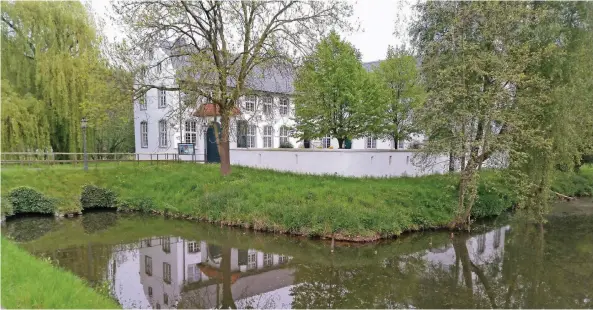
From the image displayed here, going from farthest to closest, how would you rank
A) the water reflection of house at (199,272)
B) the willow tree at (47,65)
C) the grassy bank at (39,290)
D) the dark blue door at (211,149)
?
the dark blue door at (211,149) → the willow tree at (47,65) → the water reflection of house at (199,272) → the grassy bank at (39,290)

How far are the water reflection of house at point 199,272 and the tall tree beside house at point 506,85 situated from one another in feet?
21.8

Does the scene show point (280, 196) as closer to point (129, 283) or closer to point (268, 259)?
point (268, 259)

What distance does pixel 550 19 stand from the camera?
40.2ft

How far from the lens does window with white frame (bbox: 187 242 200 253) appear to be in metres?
11.1

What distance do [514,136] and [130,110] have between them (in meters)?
13.9

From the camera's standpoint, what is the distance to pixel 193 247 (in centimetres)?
1142

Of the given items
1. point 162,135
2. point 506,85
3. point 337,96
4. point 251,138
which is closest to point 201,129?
point 337,96

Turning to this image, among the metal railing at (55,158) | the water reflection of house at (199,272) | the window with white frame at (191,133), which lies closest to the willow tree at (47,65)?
the metal railing at (55,158)

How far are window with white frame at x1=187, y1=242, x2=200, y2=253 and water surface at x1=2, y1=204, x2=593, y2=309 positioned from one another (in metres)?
0.03

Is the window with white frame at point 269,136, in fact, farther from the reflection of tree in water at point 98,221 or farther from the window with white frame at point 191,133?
the reflection of tree in water at point 98,221

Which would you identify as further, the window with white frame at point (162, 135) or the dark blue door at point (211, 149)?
the window with white frame at point (162, 135)

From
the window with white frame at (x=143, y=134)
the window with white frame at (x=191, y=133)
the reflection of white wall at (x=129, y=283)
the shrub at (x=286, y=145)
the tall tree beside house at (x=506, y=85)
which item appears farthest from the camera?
the window with white frame at (x=143, y=134)

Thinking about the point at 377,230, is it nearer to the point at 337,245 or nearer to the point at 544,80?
the point at 337,245

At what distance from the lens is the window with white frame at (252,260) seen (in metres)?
9.92
